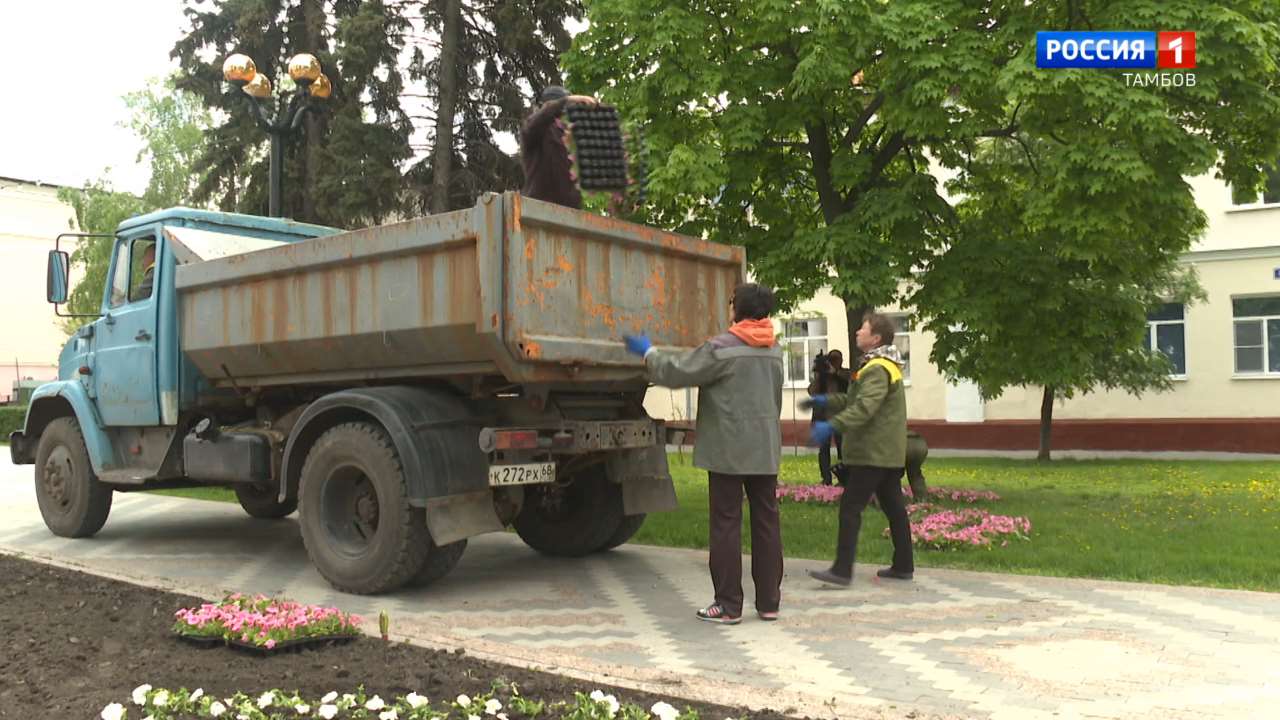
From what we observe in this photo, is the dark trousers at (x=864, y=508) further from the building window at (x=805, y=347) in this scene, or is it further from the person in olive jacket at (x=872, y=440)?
the building window at (x=805, y=347)

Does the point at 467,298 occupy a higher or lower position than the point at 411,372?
higher

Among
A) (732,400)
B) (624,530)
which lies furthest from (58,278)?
(732,400)

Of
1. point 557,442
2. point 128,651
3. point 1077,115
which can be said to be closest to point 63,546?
point 128,651

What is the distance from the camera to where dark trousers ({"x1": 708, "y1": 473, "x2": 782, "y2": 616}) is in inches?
221

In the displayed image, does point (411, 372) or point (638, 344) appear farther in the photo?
point (411, 372)

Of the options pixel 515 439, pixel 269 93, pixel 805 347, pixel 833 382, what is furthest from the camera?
pixel 805 347

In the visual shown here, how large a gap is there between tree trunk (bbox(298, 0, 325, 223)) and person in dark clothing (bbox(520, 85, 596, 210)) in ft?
41.1

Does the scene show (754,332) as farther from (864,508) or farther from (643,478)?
(643,478)

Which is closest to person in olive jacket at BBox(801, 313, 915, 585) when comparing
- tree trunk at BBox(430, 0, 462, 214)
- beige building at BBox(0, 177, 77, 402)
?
tree trunk at BBox(430, 0, 462, 214)

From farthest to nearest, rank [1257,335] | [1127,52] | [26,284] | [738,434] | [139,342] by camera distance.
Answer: [26,284] < [1257,335] < [1127,52] < [139,342] < [738,434]

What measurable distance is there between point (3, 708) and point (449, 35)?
48.9 feet

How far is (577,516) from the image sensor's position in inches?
308

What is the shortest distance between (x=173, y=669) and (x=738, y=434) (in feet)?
9.64

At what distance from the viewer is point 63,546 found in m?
8.66
